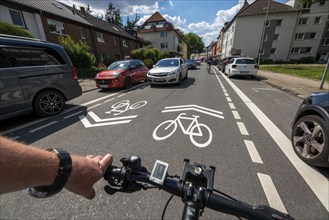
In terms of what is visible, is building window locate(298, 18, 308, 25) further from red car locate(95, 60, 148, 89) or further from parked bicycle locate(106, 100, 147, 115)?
parked bicycle locate(106, 100, 147, 115)

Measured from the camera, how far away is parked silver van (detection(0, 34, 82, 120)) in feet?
13.2

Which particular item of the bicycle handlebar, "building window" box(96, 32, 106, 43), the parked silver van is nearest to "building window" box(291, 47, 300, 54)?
"building window" box(96, 32, 106, 43)

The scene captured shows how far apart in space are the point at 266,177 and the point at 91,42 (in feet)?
83.0

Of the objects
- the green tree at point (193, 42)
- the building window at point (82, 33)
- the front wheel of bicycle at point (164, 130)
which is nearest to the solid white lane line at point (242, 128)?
the front wheel of bicycle at point (164, 130)

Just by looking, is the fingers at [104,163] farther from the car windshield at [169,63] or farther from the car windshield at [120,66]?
the car windshield at [169,63]

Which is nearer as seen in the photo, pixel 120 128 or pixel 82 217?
pixel 82 217

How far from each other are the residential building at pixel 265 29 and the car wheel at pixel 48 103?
3780 centimetres

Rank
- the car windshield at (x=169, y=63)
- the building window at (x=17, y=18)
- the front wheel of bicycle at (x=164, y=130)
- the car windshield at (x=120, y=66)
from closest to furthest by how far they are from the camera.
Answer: the front wheel of bicycle at (x=164, y=130)
the car windshield at (x=120, y=66)
the car windshield at (x=169, y=63)
the building window at (x=17, y=18)

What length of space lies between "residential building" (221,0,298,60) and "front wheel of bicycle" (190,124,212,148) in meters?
37.2

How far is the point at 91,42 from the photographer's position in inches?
878

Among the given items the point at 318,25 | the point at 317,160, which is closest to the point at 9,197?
the point at 317,160

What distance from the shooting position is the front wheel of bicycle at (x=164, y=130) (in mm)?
3644

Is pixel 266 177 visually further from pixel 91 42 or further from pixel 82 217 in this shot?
pixel 91 42

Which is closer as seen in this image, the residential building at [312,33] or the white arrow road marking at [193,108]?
the white arrow road marking at [193,108]
